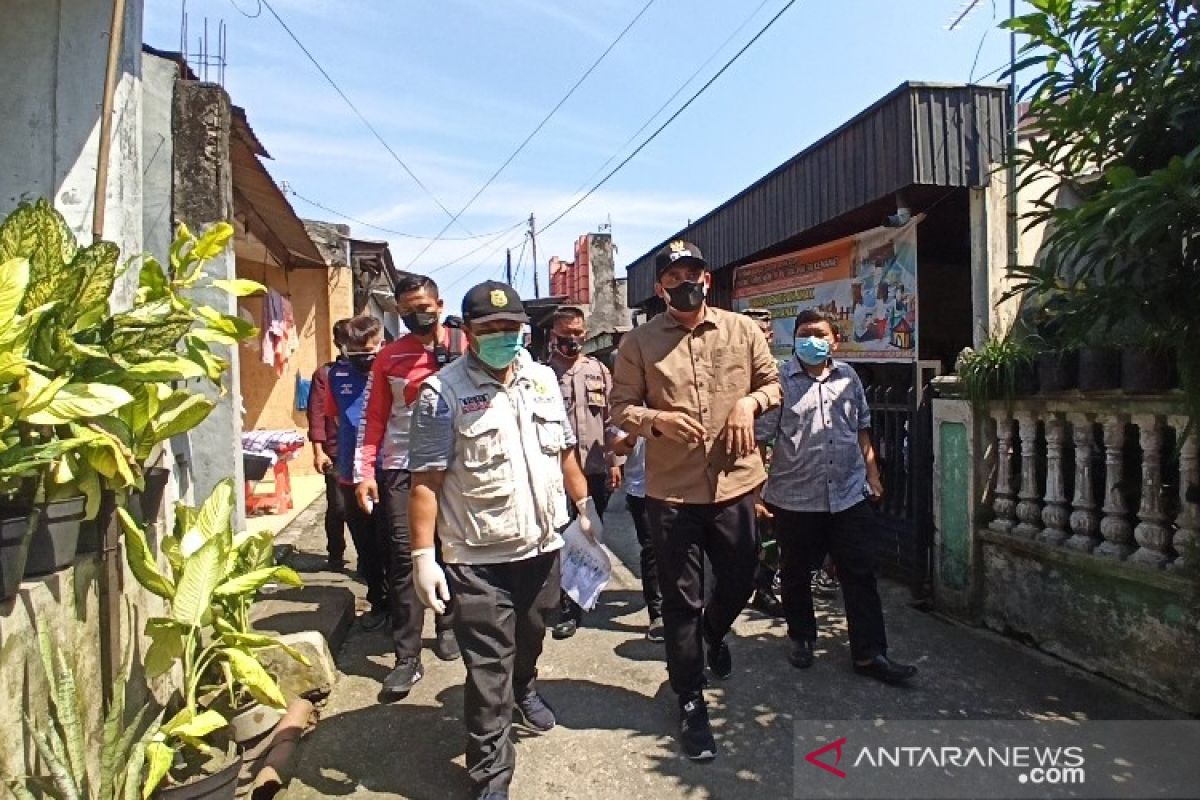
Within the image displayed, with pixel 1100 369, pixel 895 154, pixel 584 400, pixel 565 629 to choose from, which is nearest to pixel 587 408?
pixel 584 400

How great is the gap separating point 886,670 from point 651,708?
1102mm

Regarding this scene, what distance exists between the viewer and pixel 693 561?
307 cm

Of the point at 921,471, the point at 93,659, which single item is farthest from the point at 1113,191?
the point at 93,659

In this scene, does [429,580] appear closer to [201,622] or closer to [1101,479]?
[201,622]

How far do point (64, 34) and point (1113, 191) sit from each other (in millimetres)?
4105

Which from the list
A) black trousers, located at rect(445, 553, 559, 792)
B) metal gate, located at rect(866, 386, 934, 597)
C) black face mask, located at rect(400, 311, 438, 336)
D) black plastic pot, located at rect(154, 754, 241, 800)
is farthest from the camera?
metal gate, located at rect(866, 386, 934, 597)

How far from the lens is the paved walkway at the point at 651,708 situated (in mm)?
2807

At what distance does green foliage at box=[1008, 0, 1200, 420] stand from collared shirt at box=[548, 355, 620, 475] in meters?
2.59

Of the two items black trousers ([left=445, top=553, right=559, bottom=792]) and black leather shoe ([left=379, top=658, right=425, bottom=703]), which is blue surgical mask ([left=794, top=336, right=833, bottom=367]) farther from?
black leather shoe ([left=379, top=658, right=425, bottom=703])

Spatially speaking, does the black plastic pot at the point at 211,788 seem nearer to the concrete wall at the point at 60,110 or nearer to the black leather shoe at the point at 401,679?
the black leather shoe at the point at 401,679

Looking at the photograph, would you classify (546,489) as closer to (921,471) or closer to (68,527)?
(68,527)

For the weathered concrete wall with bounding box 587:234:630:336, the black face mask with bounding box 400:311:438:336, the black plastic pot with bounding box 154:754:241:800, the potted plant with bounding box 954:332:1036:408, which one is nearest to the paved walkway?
the black plastic pot with bounding box 154:754:241:800

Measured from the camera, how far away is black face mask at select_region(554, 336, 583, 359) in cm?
491

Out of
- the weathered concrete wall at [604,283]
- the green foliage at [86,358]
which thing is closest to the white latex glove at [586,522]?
the green foliage at [86,358]
